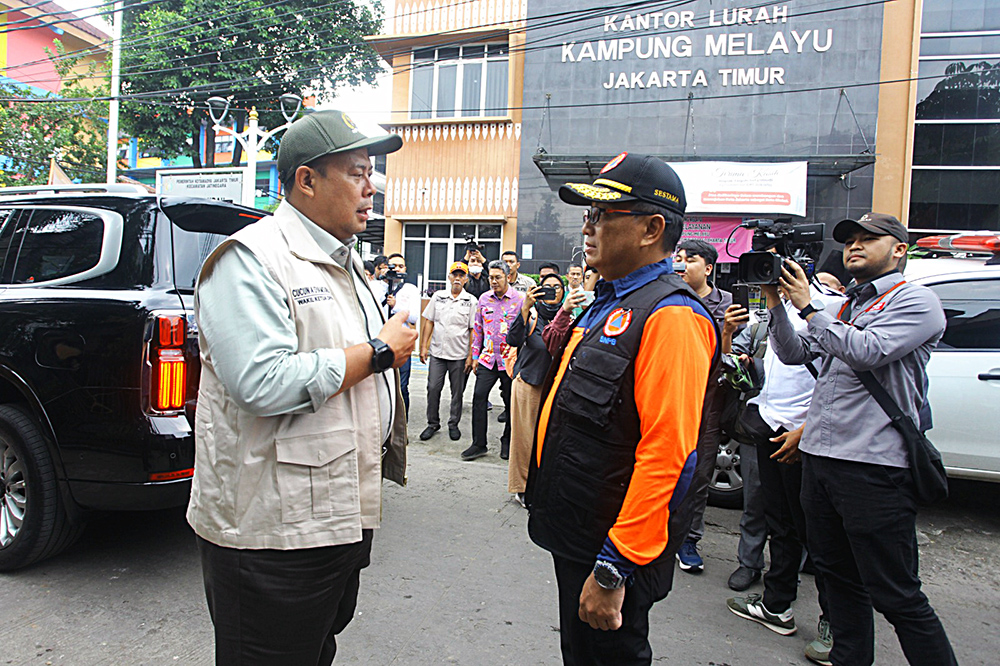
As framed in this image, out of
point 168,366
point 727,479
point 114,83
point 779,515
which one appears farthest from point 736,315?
point 114,83

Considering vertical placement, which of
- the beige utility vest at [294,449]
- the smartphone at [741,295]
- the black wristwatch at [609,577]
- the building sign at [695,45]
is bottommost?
the black wristwatch at [609,577]

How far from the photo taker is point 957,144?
14281 mm

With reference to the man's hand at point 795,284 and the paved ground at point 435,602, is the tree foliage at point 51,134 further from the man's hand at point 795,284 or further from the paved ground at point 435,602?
the man's hand at point 795,284

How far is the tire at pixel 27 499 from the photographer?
334 cm

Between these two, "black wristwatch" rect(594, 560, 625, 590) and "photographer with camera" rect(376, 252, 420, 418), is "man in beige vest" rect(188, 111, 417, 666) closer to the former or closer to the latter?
"black wristwatch" rect(594, 560, 625, 590)

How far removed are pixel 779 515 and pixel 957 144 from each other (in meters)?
14.5

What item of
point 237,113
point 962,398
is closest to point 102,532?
point 962,398

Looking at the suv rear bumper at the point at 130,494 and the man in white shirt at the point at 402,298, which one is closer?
the suv rear bumper at the point at 130,494

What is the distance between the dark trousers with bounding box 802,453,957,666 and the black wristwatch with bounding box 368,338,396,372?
184 centimetres

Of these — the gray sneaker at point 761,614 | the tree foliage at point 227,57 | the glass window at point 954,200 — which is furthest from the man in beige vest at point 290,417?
the tree foliage at point 227,57

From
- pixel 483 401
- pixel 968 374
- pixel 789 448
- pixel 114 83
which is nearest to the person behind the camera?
pixel 789 448

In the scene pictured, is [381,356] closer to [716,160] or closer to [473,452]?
[473,452]

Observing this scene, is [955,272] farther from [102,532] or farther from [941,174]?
[941,174]

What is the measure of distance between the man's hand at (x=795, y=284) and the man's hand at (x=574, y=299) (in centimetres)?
132
